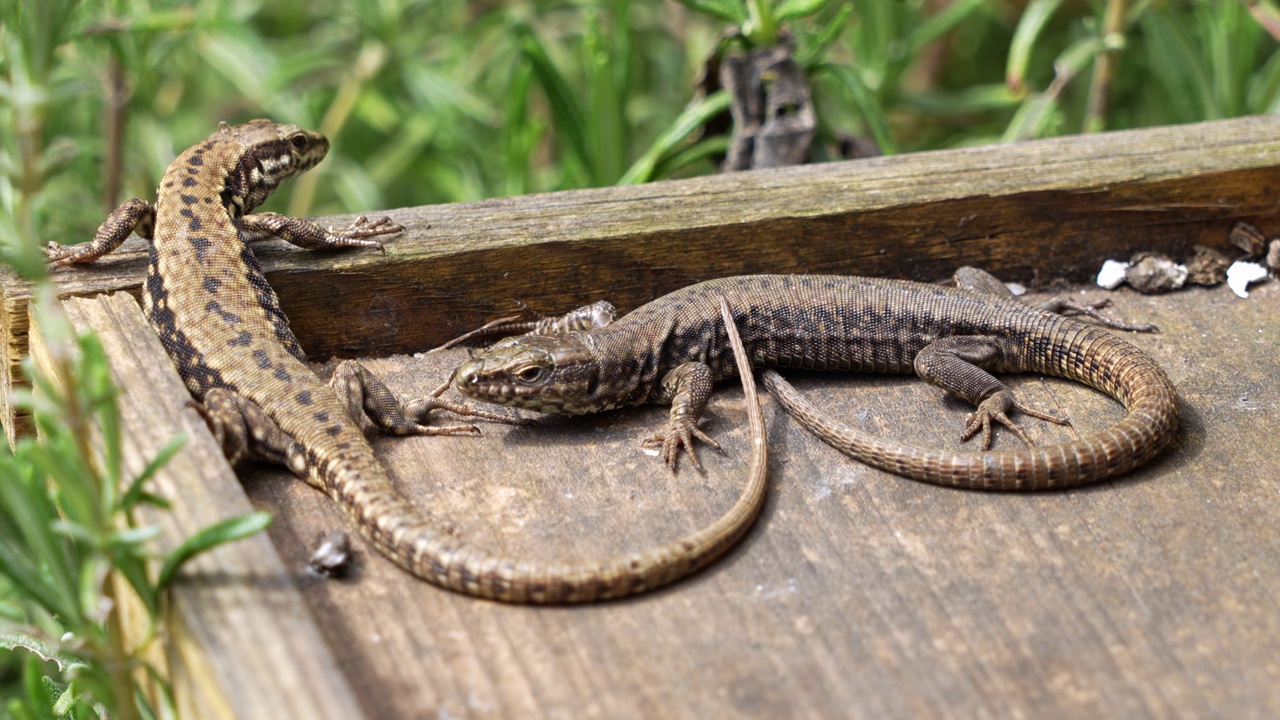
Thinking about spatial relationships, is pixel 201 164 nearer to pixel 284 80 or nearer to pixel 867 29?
pixel 284 80

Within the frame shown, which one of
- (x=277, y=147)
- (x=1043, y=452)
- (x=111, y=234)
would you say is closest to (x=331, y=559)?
(x=111, y=234)

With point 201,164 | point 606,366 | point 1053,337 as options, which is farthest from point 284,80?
point 1053,337

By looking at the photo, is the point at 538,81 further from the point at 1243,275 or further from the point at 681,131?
the point at 1243,275

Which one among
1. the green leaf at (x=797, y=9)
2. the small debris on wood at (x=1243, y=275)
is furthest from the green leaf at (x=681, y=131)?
the small debris on wood at (x=1243, y=275)

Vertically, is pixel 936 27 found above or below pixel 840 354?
below

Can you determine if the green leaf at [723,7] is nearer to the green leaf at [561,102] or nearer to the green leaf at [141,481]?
the green leaf at [561,102]

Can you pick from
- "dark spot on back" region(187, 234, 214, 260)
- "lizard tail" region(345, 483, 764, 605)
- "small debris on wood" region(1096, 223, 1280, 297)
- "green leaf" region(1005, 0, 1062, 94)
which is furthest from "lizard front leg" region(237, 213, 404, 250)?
"green leaf" region(1005, 0, 1062, 94)
